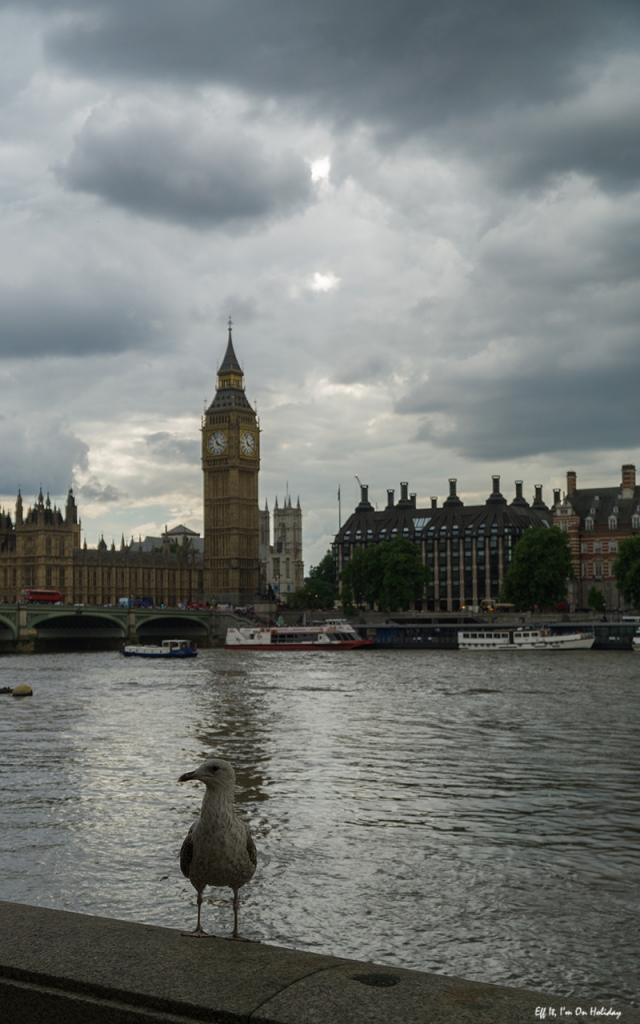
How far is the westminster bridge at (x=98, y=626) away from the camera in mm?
82750

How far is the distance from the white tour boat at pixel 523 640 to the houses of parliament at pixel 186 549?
55.3 m

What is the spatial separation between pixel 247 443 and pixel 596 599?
58.2 m

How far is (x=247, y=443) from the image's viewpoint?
468 feet

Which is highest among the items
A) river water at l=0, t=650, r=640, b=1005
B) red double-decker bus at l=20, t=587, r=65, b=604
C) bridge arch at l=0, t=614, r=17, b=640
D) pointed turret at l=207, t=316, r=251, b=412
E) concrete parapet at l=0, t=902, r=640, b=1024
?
pointed turret at l=207, t=316, r=251, b=412

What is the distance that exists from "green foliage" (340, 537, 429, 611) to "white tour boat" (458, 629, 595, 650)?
2150 centimetres

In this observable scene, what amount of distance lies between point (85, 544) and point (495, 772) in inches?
4704

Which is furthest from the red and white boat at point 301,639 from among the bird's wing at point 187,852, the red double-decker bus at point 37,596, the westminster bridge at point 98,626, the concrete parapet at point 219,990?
the concrete parapet at point 219,990

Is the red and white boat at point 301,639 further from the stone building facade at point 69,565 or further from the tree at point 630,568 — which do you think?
the stone building facade at point 69,565

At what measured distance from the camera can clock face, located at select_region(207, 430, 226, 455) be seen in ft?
463

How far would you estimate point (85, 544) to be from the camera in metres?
136

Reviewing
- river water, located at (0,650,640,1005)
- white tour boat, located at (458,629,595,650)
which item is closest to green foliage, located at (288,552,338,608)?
white tour boat, located at (458,629,595,650)

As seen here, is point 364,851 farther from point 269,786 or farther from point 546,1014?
point 546,1014

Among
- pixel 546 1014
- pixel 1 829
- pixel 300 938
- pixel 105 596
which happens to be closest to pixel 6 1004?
pixel 546 1014

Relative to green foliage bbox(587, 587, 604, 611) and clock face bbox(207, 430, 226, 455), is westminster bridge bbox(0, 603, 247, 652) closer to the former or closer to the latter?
green foliage bbox(587, 587, 604, 611)
